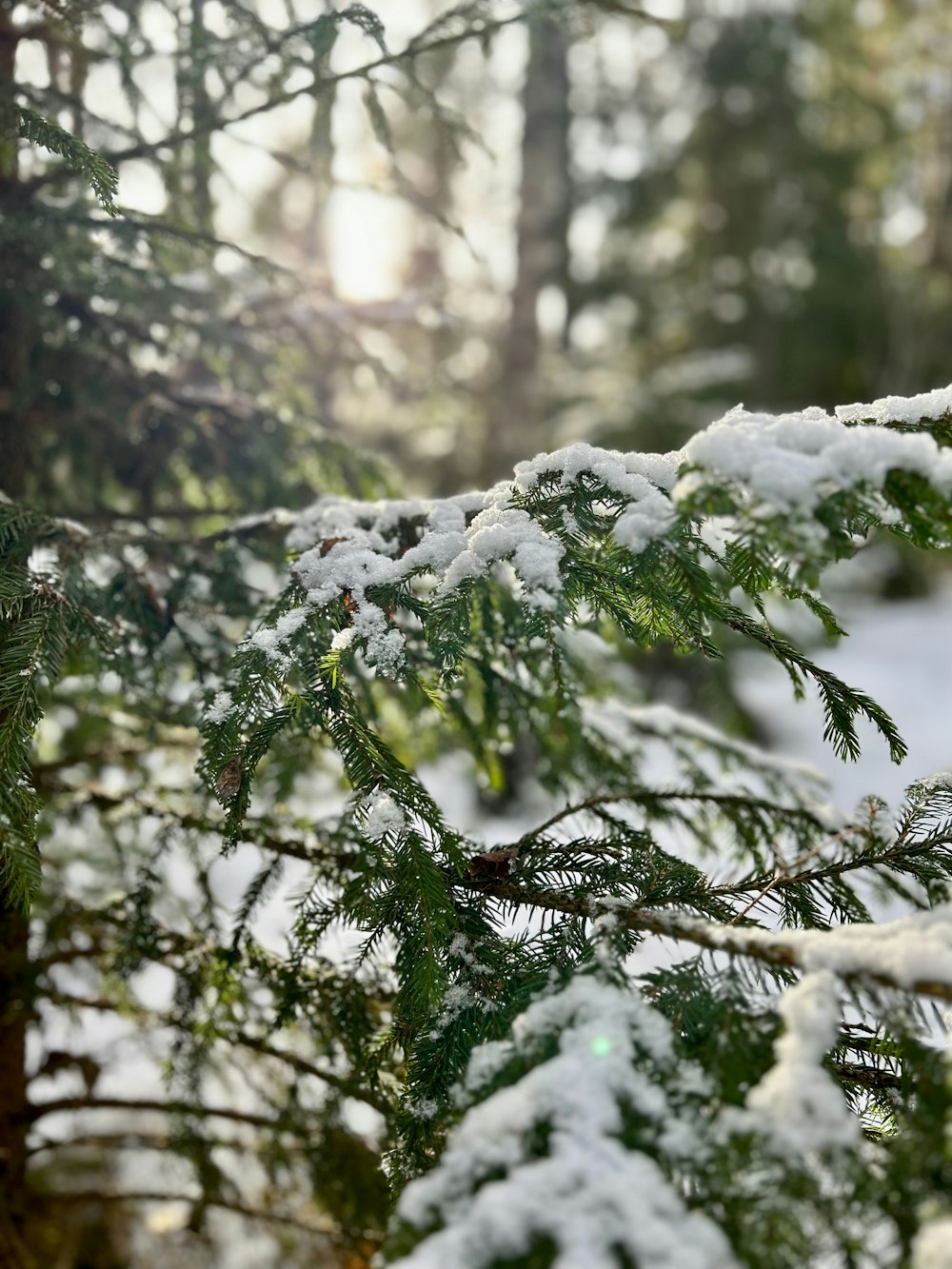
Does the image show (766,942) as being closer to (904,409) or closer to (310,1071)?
(904,409)

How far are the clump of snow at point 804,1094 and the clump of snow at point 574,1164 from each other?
100 mm

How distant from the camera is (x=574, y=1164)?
3.05ft

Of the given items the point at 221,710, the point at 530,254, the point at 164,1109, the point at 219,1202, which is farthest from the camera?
the point at 530,254

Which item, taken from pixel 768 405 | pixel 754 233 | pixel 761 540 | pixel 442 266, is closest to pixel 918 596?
pixel 768 405

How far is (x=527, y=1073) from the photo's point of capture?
109 centimetres

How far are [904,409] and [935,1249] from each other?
1.17 m

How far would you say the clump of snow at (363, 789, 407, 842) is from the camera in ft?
4.44

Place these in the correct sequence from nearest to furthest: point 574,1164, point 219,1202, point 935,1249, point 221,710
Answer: point 935,1249 < point 574,1164 < point 221,710 < point 219,1202

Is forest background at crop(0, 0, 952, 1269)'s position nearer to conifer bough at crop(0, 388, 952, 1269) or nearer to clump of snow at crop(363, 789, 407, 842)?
conifer bough at crop(0, 388, 952, 1269)

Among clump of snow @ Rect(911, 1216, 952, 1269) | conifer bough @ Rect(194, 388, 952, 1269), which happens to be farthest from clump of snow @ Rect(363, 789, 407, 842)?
clump of snow @ Rect(911, 1216, 952, 1269)

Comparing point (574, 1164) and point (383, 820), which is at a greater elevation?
point (383, 820)

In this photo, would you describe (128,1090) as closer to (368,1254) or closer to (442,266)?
(368,1254)

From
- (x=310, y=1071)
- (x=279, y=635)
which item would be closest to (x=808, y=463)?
(x=279, y=635)

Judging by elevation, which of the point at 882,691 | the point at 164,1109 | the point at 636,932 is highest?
the point at 882,691
